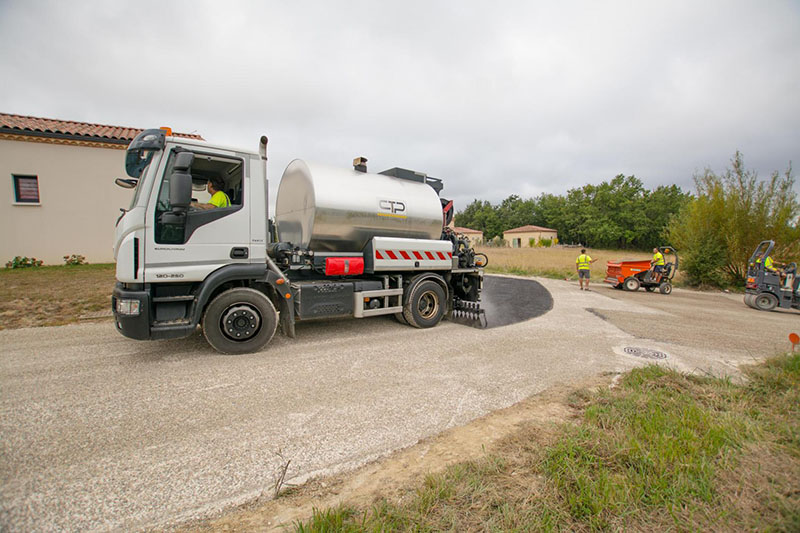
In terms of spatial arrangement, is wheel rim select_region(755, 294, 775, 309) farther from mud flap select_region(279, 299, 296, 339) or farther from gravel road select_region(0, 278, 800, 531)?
mud flap select_region(279, 299, 296, 339)

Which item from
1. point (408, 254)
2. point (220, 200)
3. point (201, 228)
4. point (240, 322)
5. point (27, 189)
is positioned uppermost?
point (27, 189)

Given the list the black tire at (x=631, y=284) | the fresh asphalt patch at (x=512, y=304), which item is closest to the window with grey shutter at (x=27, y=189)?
the fresh asphalt patch at (x=512, y=304)

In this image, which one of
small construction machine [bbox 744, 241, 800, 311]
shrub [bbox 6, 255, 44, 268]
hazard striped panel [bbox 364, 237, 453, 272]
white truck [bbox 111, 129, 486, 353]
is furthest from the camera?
shrub [bbox 6, 255, 44, 268]

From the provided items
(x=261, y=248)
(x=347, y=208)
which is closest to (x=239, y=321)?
(x=261, y=248)

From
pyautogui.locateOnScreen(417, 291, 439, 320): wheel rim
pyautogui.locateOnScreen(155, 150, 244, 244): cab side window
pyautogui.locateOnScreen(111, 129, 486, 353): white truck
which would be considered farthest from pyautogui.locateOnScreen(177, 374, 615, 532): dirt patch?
pyautogui.locateOnScreen(155, 150, 244, 244): cab side window

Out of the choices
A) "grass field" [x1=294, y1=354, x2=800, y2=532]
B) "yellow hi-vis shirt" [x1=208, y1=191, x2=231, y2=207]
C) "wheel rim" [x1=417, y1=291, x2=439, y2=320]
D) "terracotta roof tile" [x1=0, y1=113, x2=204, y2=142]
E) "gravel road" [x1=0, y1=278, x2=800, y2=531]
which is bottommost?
"gravel road" [x1=0, y1=278, x2=800, y2=531]

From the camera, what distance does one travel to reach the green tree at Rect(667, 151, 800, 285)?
15.4m

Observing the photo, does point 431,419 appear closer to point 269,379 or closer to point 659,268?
point 269,379

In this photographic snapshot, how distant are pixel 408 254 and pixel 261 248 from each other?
2.53m

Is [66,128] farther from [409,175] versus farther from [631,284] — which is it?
[631,284]

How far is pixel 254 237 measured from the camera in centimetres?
507

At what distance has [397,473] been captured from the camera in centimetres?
244

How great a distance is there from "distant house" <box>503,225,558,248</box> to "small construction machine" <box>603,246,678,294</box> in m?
53.9

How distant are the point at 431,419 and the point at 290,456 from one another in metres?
1.24
